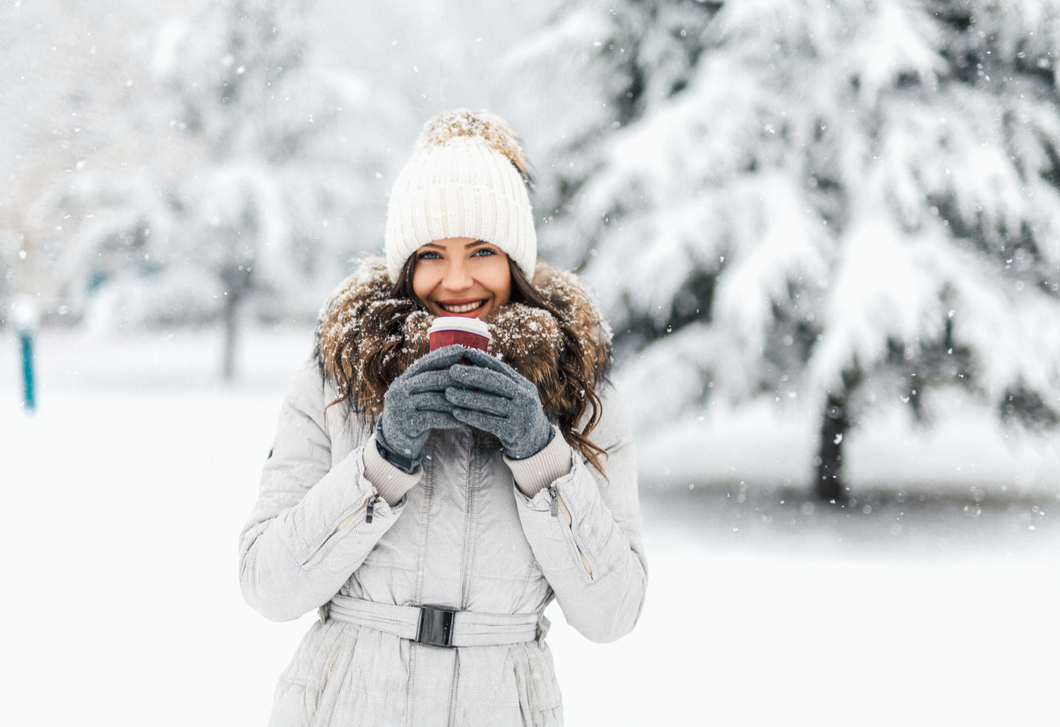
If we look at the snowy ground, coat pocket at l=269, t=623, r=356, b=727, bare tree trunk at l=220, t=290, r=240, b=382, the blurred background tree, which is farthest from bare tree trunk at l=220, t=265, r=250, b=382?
coat pocket at l=269, t=623, r=356, b=727

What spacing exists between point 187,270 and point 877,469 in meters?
13.6

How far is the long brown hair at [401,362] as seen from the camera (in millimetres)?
1566

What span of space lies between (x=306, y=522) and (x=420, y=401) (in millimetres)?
333

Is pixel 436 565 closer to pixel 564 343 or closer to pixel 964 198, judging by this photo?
pixel 564 343

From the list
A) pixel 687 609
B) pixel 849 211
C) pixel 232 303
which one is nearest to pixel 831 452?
pixel 849 211

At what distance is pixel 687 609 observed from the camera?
15.9 ft

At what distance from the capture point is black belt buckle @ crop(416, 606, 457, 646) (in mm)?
1464

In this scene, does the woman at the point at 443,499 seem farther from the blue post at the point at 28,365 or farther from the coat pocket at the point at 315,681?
the blue post at the point at 28,365

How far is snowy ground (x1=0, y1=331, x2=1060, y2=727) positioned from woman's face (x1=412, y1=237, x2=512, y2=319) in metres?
2.62

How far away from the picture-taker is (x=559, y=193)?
7.37m

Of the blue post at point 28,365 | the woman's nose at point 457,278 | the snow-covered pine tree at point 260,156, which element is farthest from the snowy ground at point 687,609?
the snow-covered pine tree at point 260,156

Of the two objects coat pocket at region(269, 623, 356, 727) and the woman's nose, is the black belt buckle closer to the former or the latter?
coat pocket at region(269, 623, 356, 727)

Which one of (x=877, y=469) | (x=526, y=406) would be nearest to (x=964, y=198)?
(x=877, y=469)

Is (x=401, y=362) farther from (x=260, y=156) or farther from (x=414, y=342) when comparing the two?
(x=260, y=156)
